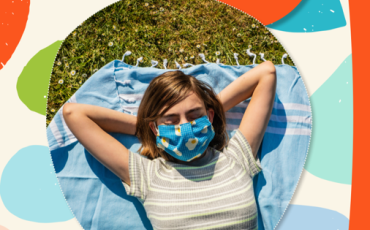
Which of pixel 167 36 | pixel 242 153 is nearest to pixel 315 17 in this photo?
pixel 167 36

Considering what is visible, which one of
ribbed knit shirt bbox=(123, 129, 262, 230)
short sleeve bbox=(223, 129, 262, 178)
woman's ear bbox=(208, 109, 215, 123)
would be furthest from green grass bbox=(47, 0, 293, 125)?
ribbed knit shirt bbox=(123, 129, 262, 230)

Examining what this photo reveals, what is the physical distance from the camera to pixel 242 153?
186 cm

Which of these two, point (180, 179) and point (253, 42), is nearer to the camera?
point (180, 179)

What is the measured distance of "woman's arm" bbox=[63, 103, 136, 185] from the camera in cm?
176

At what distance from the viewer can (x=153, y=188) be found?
171 centimetres

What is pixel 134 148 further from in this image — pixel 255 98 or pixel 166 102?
pixel 255 98

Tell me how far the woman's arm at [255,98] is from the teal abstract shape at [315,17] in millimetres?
594

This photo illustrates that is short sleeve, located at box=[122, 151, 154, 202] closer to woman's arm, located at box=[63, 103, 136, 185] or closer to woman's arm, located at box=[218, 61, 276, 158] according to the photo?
woman's arm, located at box=[63, 103, 136, 185]

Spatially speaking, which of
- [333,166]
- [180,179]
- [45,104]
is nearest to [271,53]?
[333,166]

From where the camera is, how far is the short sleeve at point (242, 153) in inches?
72.8

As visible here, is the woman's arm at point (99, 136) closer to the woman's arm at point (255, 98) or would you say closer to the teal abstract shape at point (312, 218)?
the woman's arm at point (255, 98)

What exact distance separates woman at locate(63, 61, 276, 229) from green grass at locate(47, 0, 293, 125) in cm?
67

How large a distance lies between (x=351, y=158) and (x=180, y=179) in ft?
4.82

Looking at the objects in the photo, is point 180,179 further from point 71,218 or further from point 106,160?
point 71,218
